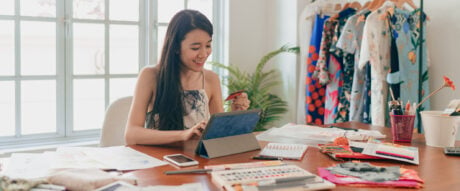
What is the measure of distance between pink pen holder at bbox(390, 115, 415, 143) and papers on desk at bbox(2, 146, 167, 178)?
3.15ft

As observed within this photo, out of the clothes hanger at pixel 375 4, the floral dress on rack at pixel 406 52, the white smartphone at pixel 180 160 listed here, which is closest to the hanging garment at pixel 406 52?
the floral dress on rack at pixel 406 52

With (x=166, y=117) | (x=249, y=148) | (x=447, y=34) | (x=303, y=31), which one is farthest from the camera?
(x=303, y=31)

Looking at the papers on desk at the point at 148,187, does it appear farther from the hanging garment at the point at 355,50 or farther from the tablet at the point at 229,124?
the hanging garment at the point at 355,50

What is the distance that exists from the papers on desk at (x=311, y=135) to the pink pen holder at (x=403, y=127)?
80 millimetres

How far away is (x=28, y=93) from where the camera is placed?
122 inches

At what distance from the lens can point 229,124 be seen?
59.3 inches

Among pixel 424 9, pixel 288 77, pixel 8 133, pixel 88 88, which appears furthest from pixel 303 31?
pixel 8 133

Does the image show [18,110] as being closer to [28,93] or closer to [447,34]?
[28,93]

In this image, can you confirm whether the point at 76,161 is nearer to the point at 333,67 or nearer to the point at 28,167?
the point at 28,167

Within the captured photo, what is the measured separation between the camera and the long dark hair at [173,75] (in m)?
1.91

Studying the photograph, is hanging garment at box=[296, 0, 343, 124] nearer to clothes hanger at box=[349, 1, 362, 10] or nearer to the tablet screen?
clothes hanger at box=[349, 1, 362, 10]

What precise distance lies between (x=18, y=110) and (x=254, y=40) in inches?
78.5

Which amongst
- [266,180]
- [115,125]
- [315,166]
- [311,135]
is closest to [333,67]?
[311,135]

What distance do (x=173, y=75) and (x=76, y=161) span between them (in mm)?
717
